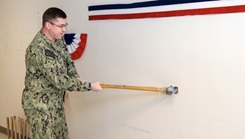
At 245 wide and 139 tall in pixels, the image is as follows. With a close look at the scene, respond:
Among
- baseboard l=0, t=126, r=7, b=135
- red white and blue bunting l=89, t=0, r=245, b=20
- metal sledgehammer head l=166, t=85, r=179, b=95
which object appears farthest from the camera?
baseboard l=0, t=126, r=7, b=135

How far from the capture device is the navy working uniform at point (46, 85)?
2.08 meters

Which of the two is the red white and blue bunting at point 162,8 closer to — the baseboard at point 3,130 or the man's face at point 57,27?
the man's face at point 57,27

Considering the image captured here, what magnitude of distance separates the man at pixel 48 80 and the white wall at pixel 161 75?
0.36 metres

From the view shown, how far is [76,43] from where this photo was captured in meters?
2.72

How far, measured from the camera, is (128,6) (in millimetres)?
2260

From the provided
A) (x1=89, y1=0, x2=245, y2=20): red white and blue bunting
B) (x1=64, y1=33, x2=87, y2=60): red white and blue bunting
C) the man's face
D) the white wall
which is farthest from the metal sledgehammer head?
(x1=64, y1=33, x2=87, y2=60): red white and blue bunting

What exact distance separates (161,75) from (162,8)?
478 mm

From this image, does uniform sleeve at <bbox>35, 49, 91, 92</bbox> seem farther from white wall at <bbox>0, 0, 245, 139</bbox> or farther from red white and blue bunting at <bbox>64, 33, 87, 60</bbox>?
red white and blue bunting at <bbox>64, 33, 87, 60</bbox>

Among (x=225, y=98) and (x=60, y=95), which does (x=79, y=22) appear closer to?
(x=60, y=95)

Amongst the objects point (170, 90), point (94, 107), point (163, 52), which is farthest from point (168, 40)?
point (94, 107)

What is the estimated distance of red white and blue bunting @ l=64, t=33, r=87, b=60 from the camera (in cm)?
267

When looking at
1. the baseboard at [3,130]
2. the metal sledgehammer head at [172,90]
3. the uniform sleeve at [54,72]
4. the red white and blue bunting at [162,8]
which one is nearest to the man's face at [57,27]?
the uniform sleeve at [54,72]

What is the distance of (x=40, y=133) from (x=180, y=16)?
1.34 meters

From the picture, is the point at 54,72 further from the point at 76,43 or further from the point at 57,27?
the point at 76,43
